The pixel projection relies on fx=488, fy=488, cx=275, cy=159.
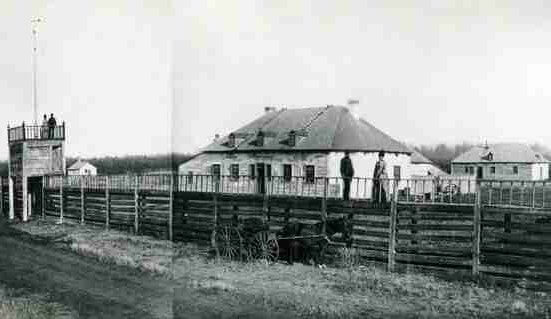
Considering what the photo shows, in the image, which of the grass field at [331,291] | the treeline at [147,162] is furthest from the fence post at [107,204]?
the grass field at [331,291]

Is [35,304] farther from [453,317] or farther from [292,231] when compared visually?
[453,317]

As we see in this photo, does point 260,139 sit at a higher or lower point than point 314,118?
lower

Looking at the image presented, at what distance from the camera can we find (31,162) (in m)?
21.8

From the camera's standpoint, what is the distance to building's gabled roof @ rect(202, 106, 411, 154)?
106 ft

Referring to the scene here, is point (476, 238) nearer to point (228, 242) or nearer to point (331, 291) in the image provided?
point (331, 291)

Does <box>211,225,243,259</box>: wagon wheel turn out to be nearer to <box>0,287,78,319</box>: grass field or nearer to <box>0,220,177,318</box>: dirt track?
Result: <box>0,220,177,318</box>: dirt track

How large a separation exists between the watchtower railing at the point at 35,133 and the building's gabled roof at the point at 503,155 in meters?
54.3

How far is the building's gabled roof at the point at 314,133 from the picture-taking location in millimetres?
32344

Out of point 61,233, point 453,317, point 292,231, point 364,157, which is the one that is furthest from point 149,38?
point 364,157

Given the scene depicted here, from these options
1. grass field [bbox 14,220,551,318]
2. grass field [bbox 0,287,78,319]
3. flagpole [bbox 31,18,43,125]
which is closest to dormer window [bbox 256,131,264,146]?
flagpole [bbox 31,18,43,125]

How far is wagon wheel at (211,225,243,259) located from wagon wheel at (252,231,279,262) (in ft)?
1.23

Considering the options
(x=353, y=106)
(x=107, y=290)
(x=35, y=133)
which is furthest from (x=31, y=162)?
(x=353, y=106)

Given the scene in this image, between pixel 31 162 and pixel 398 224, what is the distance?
17.8 m

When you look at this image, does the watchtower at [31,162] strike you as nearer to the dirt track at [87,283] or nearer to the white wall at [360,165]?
the dirt track at [87,283]
